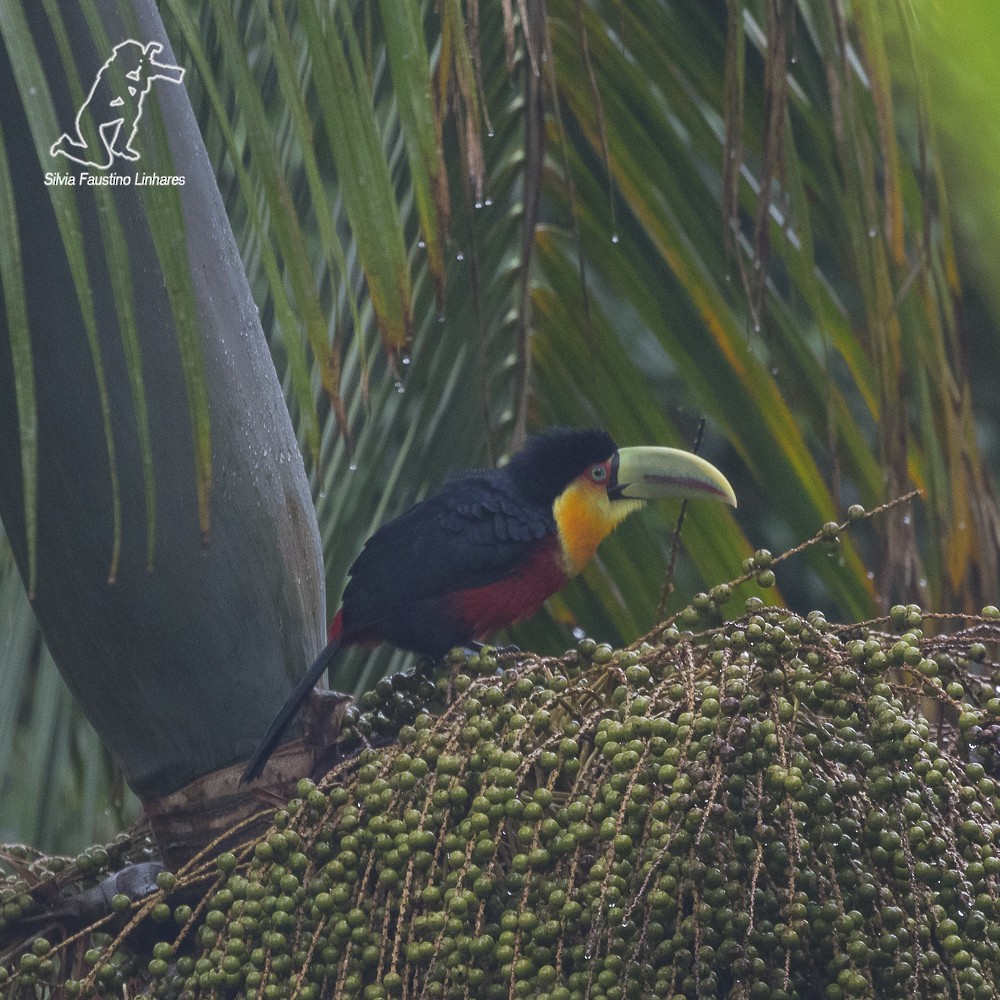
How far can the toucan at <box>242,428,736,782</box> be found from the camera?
206 cm

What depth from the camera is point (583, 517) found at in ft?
7.31

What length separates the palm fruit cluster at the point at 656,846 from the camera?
3.48 ft

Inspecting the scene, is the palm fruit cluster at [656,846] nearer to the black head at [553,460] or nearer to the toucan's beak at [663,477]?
the toucan's beak at [663,477]

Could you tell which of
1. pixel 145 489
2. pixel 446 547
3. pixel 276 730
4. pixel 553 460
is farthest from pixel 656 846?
pixel 553 460

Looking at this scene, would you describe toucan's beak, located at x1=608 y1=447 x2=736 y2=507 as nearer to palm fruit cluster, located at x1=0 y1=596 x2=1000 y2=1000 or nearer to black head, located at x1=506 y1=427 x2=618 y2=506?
black head, located at x1=506 y1=427 x2=618 y2=506

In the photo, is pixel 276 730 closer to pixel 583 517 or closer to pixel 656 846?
pixel 656 846

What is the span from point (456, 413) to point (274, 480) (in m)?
0.74

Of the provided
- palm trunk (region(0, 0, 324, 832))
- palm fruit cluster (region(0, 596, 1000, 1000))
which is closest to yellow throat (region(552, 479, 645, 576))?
palm trunk (region(0, 0, 324, 832))

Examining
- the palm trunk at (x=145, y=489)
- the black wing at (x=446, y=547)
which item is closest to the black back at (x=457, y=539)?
the black wing at (x=446, y=547)

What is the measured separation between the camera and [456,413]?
7.22 feet

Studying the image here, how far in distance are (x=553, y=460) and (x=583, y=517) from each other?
0.39ft

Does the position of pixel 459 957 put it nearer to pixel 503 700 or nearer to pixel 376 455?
pixel 503 700

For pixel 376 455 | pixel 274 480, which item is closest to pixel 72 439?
pixel 274 480

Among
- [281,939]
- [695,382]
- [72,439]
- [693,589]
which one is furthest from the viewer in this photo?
[693,589]
